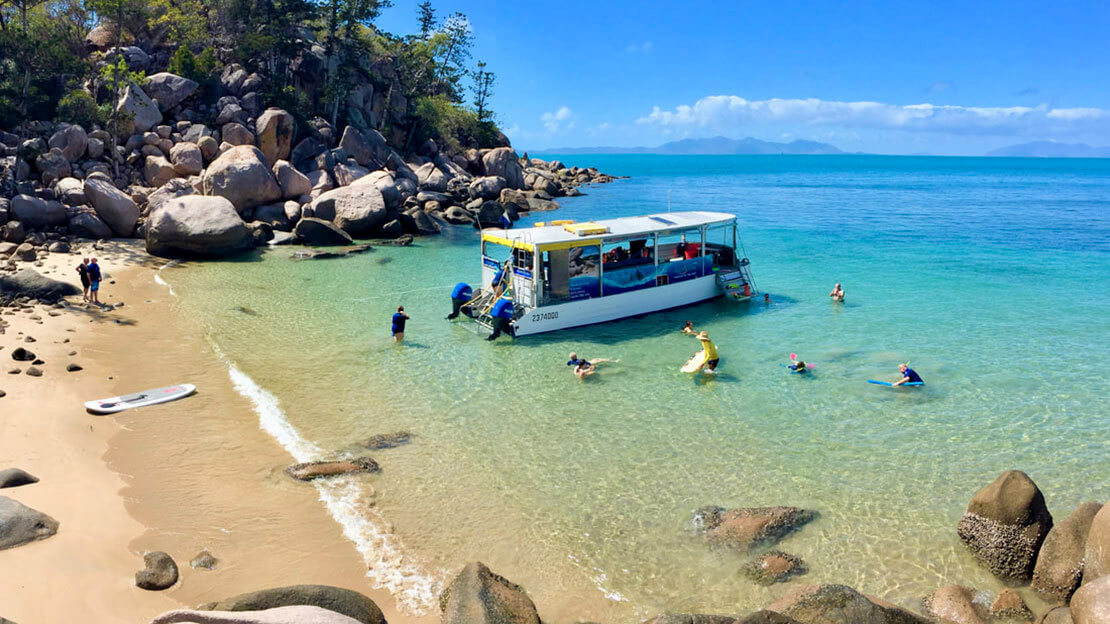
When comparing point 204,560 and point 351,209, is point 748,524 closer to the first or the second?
point 204,560

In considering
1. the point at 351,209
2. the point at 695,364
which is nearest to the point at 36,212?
the point at 351,209

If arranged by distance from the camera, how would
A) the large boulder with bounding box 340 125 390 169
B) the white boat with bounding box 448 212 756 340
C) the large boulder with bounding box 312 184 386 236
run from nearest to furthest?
the white boat with bounding box 448 212 756 340, the large boulder with bounding box 312 184 386 236, the large boulder with bounding box 340 125 390 169

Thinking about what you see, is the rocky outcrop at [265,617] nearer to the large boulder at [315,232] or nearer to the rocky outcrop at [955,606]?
the rocky outcrop at [955,606]

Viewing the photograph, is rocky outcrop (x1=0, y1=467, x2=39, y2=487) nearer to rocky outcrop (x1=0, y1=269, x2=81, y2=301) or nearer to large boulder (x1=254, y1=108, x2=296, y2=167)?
rocky outcrop (x1=0, y1=269, x2=81, y2=301)

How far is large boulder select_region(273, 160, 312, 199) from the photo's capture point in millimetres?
39469

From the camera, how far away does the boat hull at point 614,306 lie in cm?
2161

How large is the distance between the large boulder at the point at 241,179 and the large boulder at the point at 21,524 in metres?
28.6

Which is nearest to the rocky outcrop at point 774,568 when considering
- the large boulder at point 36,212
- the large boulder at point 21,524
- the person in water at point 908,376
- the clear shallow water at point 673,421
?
the clear shallow water at point 673,421

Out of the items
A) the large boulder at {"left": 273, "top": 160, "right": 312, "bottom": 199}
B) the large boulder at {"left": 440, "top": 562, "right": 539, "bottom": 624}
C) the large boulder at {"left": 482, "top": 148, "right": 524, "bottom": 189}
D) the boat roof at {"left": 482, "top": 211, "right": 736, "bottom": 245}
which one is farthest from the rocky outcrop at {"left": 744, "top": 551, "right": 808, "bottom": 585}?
the large boulder at {"left": 482, "top": 148, "right": 524, "bottom": 189}

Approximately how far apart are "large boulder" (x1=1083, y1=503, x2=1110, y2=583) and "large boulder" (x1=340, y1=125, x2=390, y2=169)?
46.9m

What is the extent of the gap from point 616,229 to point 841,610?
16329mm

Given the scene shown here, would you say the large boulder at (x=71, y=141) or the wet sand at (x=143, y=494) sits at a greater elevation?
the large boulder at (x=71, y=141)

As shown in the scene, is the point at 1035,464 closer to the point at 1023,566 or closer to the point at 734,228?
the point at 1023,566

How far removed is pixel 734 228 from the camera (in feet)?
86.4
